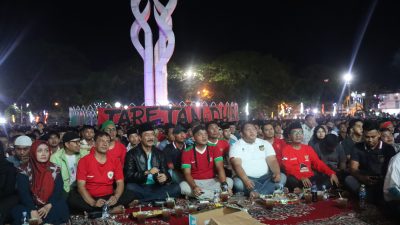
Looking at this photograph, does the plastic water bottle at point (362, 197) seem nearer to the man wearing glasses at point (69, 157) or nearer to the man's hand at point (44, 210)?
the man's hand at point (44, 210)

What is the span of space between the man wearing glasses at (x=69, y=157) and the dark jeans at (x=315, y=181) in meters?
4.05

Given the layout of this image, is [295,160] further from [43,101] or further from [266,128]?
[43,101]

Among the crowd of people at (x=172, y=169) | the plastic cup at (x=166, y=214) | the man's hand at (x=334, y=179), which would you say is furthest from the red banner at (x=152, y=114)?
the plastic cup at (x=166, y=214)

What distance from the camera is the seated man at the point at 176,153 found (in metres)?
7.96

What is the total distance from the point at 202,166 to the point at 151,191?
1083 mm

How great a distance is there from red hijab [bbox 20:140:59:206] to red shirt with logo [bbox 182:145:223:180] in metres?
2.48

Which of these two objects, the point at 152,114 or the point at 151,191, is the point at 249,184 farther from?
the point at 152,114

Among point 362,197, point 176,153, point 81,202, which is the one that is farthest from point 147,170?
point 362,197

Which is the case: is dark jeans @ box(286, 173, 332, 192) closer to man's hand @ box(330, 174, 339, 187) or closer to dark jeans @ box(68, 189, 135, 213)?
man's hand @ box(330, 174, 339, 187)

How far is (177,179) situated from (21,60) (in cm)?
2731

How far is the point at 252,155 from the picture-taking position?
748cm

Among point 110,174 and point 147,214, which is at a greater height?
point 110,174

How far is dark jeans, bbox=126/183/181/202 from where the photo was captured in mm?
7023

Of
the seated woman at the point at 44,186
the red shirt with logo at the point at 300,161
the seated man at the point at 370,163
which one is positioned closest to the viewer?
the seated woman at the point at 44,186
